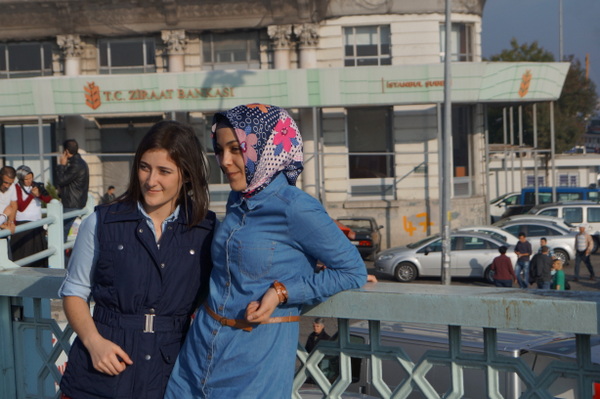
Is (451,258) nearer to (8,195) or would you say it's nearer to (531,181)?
(8,195)

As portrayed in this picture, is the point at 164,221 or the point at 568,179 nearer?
the point at 164,221

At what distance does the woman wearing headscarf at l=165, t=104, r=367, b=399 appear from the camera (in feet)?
9.23

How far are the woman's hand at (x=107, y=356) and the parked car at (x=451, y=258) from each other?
20923 millimetres

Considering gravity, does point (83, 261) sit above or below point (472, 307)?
above

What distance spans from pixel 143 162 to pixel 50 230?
6.43 metres

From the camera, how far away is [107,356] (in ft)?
9.68

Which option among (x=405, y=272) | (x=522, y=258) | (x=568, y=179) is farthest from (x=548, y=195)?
(x=522, y=258)

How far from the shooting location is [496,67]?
91.9 feet

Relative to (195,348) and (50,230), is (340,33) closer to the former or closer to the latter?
(50,230)

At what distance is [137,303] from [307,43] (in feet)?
88.3

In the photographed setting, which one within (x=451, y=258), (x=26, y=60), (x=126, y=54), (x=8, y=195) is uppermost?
(x=126, y=54)

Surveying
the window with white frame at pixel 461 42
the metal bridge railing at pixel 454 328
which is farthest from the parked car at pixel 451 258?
the metal bridge railing at pixel 454 328

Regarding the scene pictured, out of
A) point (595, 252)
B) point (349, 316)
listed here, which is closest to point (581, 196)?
point (595, 252)

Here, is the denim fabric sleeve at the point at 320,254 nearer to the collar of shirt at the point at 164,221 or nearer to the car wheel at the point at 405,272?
the collar of shirt at the point at 164,221
